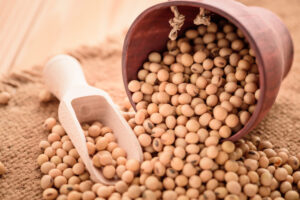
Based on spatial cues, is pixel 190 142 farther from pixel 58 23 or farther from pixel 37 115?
pixel 58 23

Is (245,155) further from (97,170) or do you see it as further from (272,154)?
(97,170)

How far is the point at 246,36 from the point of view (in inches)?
28.6

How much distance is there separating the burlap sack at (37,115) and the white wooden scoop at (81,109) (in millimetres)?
123

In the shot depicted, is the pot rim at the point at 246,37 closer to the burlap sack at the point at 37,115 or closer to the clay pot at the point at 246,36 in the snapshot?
the clay pot at the point at 246,36

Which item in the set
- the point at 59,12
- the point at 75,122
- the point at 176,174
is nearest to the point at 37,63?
the point at 59,12

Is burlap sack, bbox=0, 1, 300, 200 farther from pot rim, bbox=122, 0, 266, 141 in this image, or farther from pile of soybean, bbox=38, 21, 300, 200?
pot rim, bbox=122, 0, 266, 141

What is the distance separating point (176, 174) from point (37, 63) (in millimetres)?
804

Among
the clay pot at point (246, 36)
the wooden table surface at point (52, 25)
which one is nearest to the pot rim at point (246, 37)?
the clay pot at point (246, 36)

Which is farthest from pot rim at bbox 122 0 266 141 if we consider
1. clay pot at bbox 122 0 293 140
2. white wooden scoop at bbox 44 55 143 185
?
white wooden scoop at bbox 44 55 143 185

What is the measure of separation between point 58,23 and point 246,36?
1106mm

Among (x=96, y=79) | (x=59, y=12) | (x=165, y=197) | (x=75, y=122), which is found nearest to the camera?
(x=165, y=197)

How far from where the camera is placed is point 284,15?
5.61 feet

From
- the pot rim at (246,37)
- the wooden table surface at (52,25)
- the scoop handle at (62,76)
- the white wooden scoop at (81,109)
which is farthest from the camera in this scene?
the wooden table surface at (52,25)

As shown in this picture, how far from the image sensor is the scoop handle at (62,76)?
103 cm
